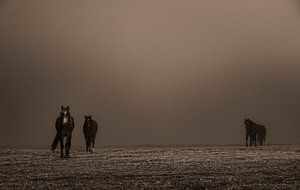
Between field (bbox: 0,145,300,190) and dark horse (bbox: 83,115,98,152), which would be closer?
field (bbox: 0,145,300,190)

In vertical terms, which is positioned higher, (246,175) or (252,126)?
(252,126)

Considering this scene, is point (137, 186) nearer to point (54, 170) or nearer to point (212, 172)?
point (212, 172)

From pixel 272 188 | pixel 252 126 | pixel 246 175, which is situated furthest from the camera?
pixel 252 126

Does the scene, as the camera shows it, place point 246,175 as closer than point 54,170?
Yes

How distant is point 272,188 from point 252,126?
1241 inches

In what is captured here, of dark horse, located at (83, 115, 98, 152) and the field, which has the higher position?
dark horse, located at (83, 115, 98, 152)

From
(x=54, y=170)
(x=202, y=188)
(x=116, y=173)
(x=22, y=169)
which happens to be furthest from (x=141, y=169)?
(x=202, y=188)

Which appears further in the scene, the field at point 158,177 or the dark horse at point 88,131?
the dark horse at point 88,131

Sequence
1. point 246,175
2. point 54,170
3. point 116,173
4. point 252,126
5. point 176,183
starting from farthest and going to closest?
point 252,126
point 54,170
point 116,173
point 246,175
point 176,183

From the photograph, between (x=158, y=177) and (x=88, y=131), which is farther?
(x=88, y=131)

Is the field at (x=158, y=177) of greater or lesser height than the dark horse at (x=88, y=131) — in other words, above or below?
below

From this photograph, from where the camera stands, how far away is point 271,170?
59.8 feet

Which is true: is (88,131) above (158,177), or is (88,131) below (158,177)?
above

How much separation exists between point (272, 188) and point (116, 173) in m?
5.70
